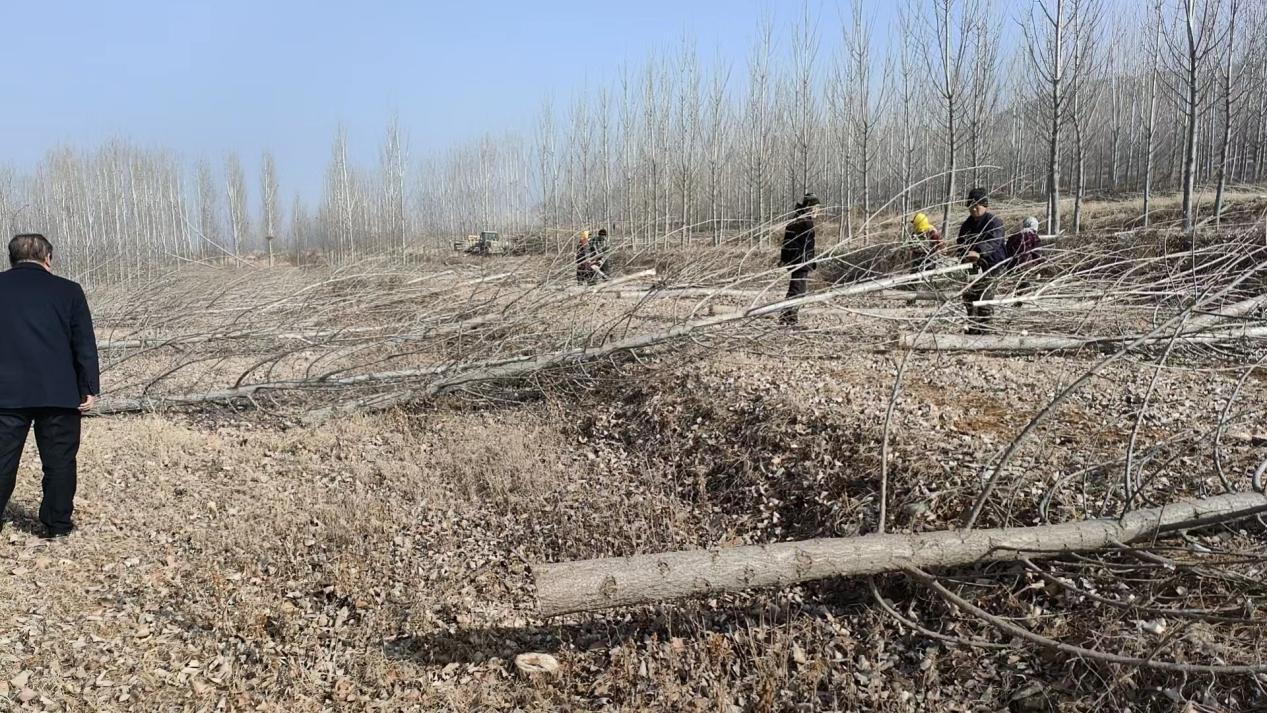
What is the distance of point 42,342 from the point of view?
11.5 ft

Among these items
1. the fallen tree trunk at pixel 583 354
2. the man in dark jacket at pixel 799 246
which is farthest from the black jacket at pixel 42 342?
the man in dark jacket at pixel 799 246

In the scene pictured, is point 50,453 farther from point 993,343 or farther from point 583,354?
point 993,343

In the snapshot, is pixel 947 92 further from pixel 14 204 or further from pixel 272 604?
pixel 14 204

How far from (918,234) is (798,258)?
1.11m

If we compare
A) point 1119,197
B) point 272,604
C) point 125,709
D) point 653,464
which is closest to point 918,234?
point 653,464

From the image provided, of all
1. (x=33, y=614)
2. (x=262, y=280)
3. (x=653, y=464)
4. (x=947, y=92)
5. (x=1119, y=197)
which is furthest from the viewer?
(x=1119, y=197)

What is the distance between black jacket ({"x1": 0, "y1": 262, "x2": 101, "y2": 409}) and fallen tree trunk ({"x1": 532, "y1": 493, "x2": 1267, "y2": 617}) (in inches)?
113

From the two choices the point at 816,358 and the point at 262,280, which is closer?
the point at 816,358

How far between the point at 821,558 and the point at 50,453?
3893 millimetres

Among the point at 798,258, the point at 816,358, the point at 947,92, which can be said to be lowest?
the point at 816,358

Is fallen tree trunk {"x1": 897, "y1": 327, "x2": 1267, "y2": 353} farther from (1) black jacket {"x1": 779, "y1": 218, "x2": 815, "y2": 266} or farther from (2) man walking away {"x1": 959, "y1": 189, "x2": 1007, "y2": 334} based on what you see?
(1) black jacket {"x1": 779, "y1": 218, "x2": 815, "y2": 266}

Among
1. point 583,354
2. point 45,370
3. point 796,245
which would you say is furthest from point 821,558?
point 796,245

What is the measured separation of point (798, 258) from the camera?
661 centimetres

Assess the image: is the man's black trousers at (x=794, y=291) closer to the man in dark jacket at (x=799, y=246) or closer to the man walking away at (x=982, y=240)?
the man in dark jacket at (x=799, y=246)
